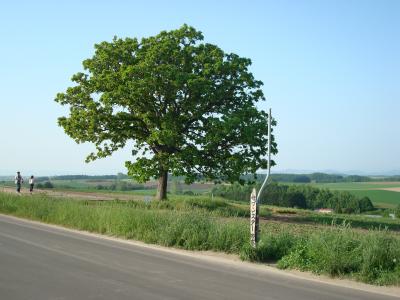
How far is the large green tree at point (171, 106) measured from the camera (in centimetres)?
2783

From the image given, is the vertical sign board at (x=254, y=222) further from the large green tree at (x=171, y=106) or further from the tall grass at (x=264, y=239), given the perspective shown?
the large green tree at (x=171, y=106)

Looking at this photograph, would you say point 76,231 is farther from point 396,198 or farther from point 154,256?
point 396,198

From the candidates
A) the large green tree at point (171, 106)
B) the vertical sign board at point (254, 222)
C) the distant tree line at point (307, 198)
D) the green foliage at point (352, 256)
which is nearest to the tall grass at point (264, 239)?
the green foliage at point (352, 256)

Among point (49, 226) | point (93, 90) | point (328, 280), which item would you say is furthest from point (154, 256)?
point (93, 90)

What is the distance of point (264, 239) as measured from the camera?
533 inches

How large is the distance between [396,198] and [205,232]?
199 feet

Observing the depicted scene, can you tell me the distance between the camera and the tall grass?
36.7ft

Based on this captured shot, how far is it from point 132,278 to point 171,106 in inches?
797

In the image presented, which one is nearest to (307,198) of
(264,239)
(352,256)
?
(264,239)

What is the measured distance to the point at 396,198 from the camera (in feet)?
228

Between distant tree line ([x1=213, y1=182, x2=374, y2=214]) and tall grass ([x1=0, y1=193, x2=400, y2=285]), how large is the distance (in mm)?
40130

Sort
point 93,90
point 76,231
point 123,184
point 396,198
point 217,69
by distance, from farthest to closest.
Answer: point 123,184 < point 396,198 < point 93,90 < point 217,69 < point 76,231

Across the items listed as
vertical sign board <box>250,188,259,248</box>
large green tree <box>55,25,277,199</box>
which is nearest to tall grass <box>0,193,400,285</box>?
vertical sign board <box>250,188,259,248</box>

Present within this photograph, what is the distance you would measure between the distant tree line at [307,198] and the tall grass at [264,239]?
132ft
